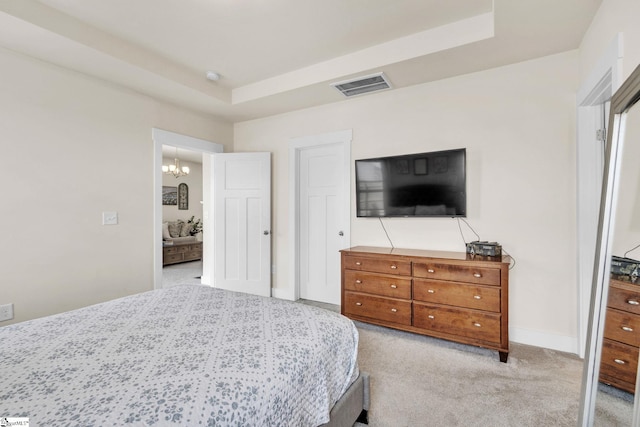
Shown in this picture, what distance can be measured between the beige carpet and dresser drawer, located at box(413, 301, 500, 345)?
179 millimetres

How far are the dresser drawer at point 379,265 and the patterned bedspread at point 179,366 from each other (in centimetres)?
124

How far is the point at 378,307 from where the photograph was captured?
2854 mm

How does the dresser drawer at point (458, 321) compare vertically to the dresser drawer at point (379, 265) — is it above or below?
below

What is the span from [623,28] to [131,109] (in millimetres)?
4013

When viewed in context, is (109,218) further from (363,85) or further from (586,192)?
(586,192)

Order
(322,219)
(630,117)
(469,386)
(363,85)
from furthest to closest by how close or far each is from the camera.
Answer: (322,219) < (363,85) < (469,386) < (630,117)

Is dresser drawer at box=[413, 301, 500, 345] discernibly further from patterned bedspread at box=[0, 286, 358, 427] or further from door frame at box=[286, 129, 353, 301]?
door frame at box=[286, 129, 353, 301]

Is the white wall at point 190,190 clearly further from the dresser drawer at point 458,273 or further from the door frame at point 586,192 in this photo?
the door frame at point 586,192

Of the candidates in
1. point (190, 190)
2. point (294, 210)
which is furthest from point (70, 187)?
point (190, 190)

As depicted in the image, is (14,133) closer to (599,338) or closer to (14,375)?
(14,375)

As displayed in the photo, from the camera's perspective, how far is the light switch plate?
9.62ft

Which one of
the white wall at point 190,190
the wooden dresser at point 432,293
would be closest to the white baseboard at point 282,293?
the wooden dresser at point 432,293

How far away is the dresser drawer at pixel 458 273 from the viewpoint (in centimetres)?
237

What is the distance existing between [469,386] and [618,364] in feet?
3.26
